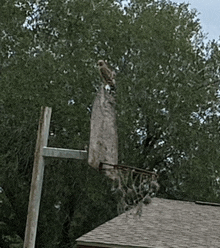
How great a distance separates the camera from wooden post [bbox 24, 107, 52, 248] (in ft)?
27.9

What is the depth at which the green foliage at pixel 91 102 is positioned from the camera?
2623cm

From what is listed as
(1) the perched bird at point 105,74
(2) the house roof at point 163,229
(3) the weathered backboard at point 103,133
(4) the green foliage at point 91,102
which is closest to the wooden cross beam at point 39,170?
(3) the weathered backboard at point 103,133

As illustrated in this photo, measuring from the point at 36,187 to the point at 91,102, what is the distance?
60.4 ft

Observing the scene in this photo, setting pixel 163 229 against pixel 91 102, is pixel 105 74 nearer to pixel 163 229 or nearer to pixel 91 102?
pixel 163 229

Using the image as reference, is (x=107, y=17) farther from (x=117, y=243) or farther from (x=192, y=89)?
(x=117, y=243)

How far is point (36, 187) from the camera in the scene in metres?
8.60

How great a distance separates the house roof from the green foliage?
426 cm

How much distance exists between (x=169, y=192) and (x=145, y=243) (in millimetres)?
10784

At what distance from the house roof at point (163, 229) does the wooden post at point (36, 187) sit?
925 centimetres

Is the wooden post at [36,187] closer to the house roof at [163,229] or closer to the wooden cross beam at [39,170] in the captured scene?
the wooden cross beam at [39,170]

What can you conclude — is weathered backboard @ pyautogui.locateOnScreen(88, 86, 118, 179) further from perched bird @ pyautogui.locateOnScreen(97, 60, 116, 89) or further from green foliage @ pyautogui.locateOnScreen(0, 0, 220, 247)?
green foliage @ pyautogui.locateOnScreen(0, 0, 220, 247)

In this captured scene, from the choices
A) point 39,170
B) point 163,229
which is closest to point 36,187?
point 39,170

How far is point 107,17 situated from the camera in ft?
95.5

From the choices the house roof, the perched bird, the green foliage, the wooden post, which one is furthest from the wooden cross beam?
the green foliage
